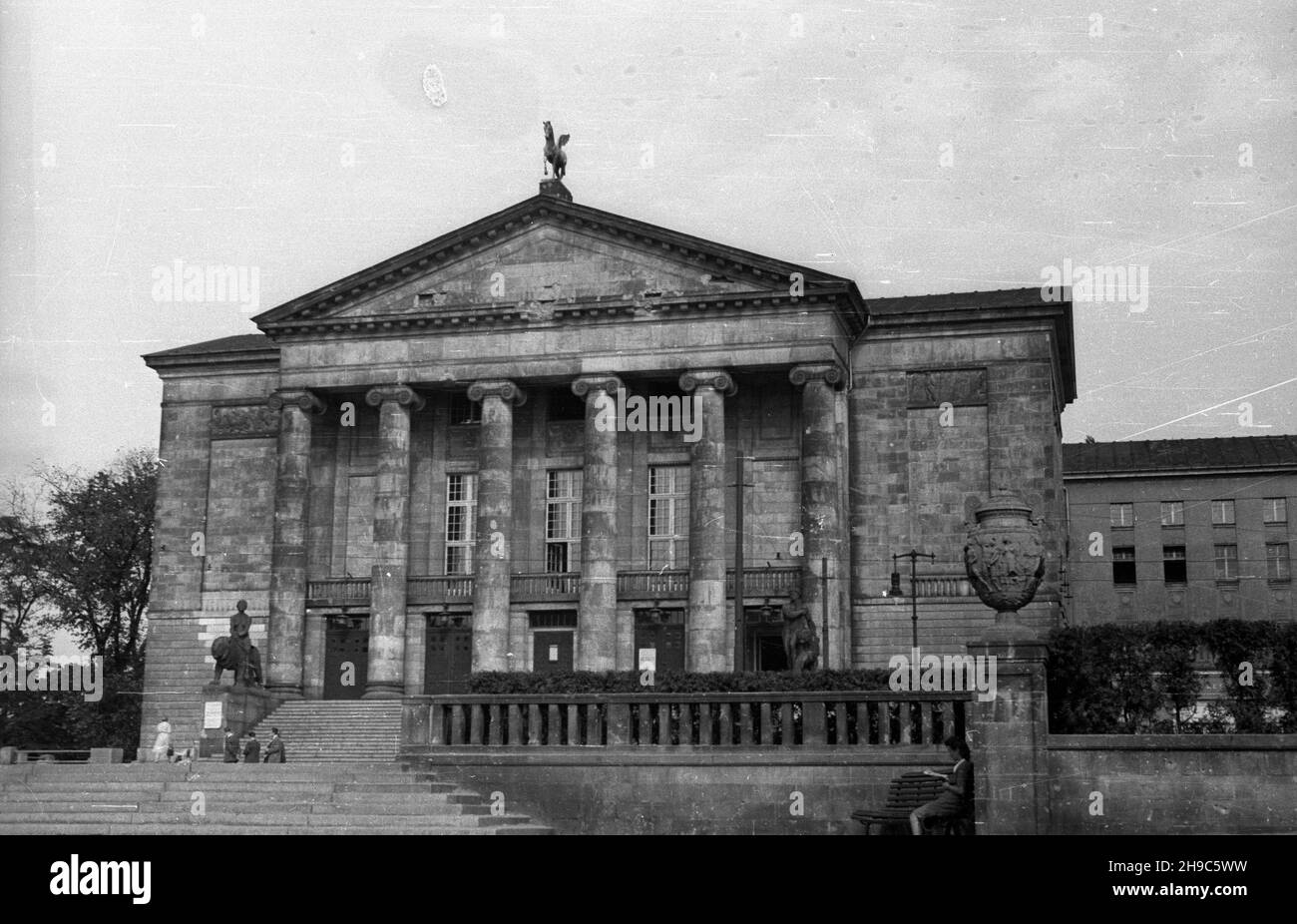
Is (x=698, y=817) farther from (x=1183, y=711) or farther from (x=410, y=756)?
(x=1183, y=711)

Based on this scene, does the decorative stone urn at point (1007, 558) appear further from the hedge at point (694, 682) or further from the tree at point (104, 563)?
the tree at point (104, 563)

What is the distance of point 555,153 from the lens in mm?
50250

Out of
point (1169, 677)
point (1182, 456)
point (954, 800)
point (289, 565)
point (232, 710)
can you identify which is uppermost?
point (1182, 456)

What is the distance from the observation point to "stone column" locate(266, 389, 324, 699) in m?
48.7

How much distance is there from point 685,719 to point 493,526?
A: 72.4 feet

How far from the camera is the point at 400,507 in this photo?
48906 millimetres

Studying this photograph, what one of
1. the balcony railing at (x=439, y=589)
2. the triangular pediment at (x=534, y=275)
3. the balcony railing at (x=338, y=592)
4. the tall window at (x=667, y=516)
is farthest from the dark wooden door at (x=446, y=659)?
the triangular pediment at (x=534, y=275)

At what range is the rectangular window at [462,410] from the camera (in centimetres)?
→ 5156

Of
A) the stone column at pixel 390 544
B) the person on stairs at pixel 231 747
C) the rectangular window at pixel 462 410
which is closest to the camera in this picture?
the person on stairs at pixel 231 747

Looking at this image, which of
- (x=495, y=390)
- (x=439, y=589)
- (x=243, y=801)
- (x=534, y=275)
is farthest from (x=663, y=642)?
(x=243, y=801)

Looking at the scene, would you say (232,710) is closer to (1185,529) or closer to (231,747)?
(231,747)

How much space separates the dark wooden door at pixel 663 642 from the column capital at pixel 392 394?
367 inches
